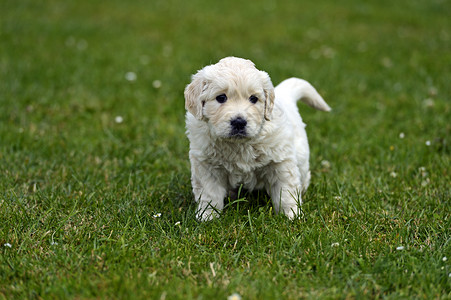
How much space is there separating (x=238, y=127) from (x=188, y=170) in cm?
130

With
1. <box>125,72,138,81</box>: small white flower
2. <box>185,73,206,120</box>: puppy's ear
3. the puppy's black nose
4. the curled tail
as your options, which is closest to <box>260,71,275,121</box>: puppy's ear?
the puppy's black nose

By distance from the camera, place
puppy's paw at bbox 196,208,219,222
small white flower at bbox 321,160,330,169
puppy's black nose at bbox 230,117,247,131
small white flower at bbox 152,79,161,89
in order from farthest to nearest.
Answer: small white flower at bbox 152,79,161,89
small white flower at bbox 321,160,330,169
puppy's paw at bbox 196,208,219,222
puppy's black nose at bbox 230,117,247,131

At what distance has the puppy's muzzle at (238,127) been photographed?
2826mm

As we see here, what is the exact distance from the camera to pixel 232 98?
2.91 metres

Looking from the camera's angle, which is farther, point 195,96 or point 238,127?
point 195,96

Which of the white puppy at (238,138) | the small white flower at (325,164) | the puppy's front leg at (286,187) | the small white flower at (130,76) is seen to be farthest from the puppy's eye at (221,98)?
the small white flower at (130,76)

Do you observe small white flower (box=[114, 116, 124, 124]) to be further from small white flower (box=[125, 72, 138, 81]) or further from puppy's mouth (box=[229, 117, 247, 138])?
puppy's mouth (box=[229, 117, 247, 138])

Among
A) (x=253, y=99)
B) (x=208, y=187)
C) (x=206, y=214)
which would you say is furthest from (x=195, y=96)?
(x=206, y=214)

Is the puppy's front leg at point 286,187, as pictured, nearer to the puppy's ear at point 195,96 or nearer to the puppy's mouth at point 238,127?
the puppy's mouth at point 238,127

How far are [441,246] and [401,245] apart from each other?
21 centimetres

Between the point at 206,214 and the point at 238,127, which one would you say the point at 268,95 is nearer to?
the point at 238,127

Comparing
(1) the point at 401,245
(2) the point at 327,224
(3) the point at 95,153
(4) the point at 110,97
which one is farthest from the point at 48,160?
(1) the point at 401,245

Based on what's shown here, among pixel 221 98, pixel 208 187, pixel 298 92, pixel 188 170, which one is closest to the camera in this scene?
pixel 221 98

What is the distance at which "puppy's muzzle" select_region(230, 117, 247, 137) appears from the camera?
283 cm
